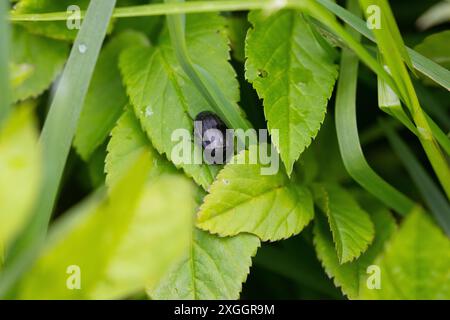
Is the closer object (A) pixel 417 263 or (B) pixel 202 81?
(A) pixel 417 263

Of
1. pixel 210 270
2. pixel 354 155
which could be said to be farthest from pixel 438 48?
pixel 210 270

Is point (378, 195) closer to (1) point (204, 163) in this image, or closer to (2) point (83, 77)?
(1) point (204, 163)

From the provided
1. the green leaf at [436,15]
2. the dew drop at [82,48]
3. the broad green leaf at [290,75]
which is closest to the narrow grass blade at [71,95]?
the dew drop at [82,48]

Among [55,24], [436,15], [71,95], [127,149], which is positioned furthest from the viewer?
[436,15]

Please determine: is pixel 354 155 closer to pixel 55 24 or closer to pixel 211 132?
pixel 211 132

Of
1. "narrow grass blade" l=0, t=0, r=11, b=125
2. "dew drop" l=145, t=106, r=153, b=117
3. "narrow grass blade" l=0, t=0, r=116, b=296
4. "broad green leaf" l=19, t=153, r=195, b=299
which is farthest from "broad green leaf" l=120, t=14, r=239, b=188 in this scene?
"broad green leaf" l=19, t=153, r=195, b=299
